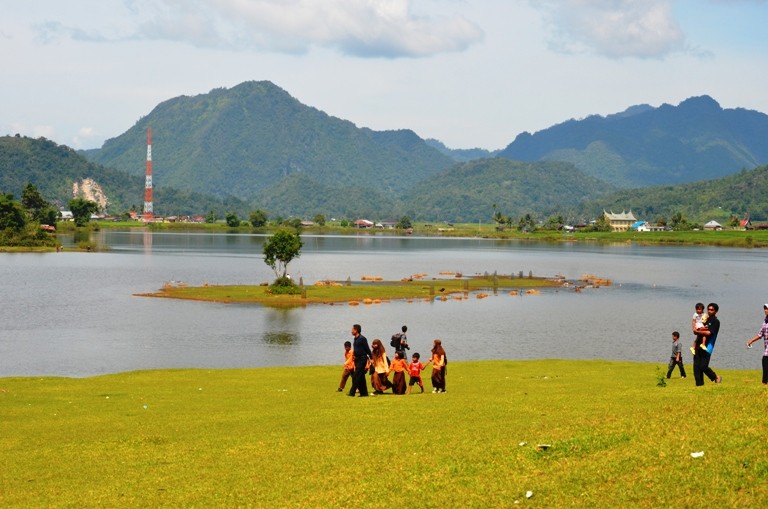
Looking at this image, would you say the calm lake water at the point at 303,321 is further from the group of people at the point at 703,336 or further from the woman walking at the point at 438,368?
the group of people at the point at 703,336

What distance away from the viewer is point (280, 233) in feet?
336

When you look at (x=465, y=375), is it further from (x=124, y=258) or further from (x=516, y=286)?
(x=124, y=258)

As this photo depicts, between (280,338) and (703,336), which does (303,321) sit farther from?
(703,336)

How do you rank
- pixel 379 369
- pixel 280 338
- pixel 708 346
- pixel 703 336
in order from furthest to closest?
pixel 280 338 < pixel 379 369 < pixel 708 346 < pixel 703 336

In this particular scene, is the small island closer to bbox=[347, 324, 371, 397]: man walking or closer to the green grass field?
bbox=[347, 324, 371, 397]: man walking

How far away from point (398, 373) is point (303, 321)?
45.0m

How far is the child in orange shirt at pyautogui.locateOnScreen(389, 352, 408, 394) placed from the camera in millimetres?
30398

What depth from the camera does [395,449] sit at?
19.5m

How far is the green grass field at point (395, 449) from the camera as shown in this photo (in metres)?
15.7

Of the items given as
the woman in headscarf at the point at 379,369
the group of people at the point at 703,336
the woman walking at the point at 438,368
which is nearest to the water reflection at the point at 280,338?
the woman in headscarf at the point at 379,369

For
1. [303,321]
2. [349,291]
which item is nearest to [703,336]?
[303,321]

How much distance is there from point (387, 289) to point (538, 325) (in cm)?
3287

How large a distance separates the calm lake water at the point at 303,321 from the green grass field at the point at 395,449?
24.0 meters

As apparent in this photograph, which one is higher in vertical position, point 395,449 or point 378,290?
point 395,449
